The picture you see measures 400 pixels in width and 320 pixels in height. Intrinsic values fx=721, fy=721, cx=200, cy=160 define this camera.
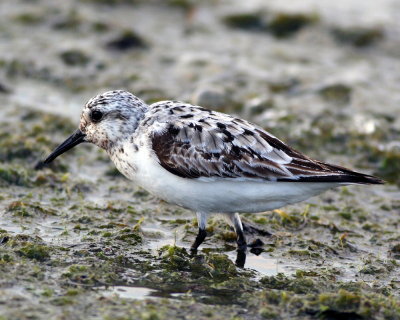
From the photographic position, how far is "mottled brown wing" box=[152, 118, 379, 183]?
684 centimetres

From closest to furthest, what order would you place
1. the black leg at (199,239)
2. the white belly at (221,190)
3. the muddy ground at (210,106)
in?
the muddy ground at (210,106) < the white belly at (221,190) < the black leg at (199,239)

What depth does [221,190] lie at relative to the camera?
270 inches

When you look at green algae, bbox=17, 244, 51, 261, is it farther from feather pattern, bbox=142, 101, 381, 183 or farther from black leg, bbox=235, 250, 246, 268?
black leg, bbox=235, 250, 246, 268

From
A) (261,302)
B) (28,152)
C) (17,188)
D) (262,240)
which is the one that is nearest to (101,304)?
(261,302)

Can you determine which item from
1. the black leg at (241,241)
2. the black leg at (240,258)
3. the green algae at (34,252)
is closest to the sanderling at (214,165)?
the black leg at (241,241)

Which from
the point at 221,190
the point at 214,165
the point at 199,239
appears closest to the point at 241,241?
the point at 199,239

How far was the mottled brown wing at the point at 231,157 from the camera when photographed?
269 inches

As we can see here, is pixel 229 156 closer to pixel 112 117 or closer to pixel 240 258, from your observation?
pixel 240 258

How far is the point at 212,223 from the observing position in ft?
26.7

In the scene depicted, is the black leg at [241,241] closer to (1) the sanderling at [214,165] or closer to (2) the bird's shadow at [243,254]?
(2) the bird's shadow at [243,254]

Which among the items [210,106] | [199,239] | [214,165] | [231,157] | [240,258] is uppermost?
[210,106]

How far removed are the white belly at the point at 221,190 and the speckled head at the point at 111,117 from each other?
44cm

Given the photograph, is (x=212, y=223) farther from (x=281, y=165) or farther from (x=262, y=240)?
(x=281, y=165)

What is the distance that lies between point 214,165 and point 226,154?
0.16m
